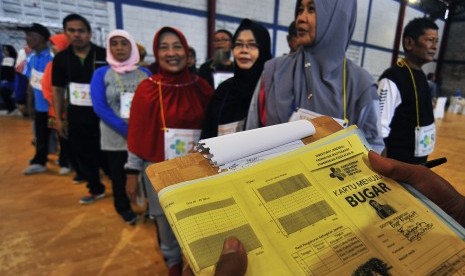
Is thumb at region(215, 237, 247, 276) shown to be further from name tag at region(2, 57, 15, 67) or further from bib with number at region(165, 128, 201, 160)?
name tag at region(2, 57, 15, 67)

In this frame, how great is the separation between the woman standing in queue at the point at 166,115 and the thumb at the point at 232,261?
1187 millimetres

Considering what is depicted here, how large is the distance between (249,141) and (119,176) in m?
1.95

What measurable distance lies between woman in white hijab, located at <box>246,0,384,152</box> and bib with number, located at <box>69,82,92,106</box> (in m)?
1.90

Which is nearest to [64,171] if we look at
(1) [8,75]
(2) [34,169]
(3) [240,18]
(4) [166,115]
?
(2) [34,169]

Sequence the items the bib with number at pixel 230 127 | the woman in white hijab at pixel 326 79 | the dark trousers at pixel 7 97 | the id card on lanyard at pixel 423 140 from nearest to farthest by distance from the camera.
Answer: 1. the woman in white hijab at pixel 326 79
2. the bib with number at pixel 230 127
3. the id card on lanyard at pixel 423 140
4. the dark trousers at pixel 7 97

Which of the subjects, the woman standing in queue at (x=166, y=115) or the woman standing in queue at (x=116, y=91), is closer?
the woman standing in queue at (x=166, y=115)

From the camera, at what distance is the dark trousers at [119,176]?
221 centimetres

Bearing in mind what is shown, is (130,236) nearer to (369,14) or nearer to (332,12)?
(332,12)

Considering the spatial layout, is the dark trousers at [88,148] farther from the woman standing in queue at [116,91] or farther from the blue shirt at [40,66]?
the blue shirt at [40,66]

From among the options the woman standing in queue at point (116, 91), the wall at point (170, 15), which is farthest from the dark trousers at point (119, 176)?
the wall at point (170, 15)

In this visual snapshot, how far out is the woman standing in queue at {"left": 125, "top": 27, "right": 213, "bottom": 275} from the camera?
1.58m

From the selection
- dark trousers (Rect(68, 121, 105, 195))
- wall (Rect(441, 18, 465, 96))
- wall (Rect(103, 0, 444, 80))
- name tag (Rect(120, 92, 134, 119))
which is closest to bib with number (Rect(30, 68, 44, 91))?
dark trousers (Rect(68, 121, 105, 195))

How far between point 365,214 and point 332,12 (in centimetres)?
78

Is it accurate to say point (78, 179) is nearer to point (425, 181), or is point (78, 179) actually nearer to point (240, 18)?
point (425, 181)
